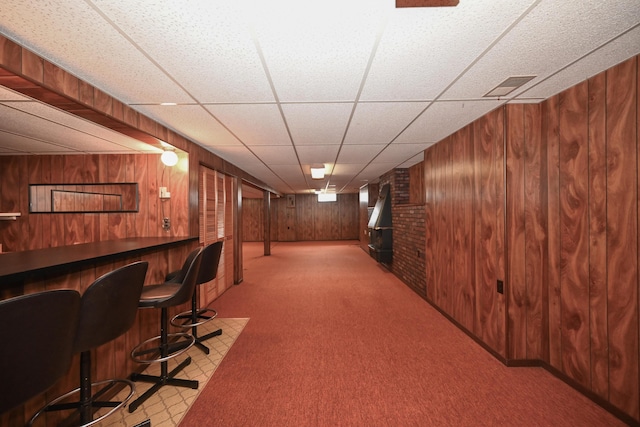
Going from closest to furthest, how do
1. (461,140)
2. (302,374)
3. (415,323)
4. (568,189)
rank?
(568,189) → (302,374) → (461,140) → (415,323)

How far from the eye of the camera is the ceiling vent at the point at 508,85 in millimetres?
1867

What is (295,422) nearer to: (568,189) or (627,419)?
(627,419)

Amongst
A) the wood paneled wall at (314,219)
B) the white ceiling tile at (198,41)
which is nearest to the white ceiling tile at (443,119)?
the white ceiling tile at (198,41)

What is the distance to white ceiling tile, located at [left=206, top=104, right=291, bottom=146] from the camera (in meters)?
2.33

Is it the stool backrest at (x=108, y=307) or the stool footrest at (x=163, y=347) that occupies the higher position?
the stool backrest at (x=108, y=307)

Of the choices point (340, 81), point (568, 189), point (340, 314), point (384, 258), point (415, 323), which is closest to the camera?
point (340, 81)

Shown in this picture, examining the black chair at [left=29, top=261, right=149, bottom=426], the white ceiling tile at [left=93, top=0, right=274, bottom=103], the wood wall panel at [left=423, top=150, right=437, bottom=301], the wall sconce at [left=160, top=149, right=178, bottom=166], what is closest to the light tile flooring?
the black chair at [left=29, top=261, right=149, bottom=426]

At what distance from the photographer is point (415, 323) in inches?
127

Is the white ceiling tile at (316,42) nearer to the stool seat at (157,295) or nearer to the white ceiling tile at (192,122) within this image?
the white ceiling tile at (192,122)

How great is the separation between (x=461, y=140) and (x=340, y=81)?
6.22 feet

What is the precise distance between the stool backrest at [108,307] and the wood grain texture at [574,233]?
3.17 m

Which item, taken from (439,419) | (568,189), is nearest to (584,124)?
(568,189)

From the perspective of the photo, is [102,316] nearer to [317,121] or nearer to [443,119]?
[317,121]

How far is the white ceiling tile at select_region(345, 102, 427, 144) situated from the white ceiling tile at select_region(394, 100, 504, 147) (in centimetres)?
13
